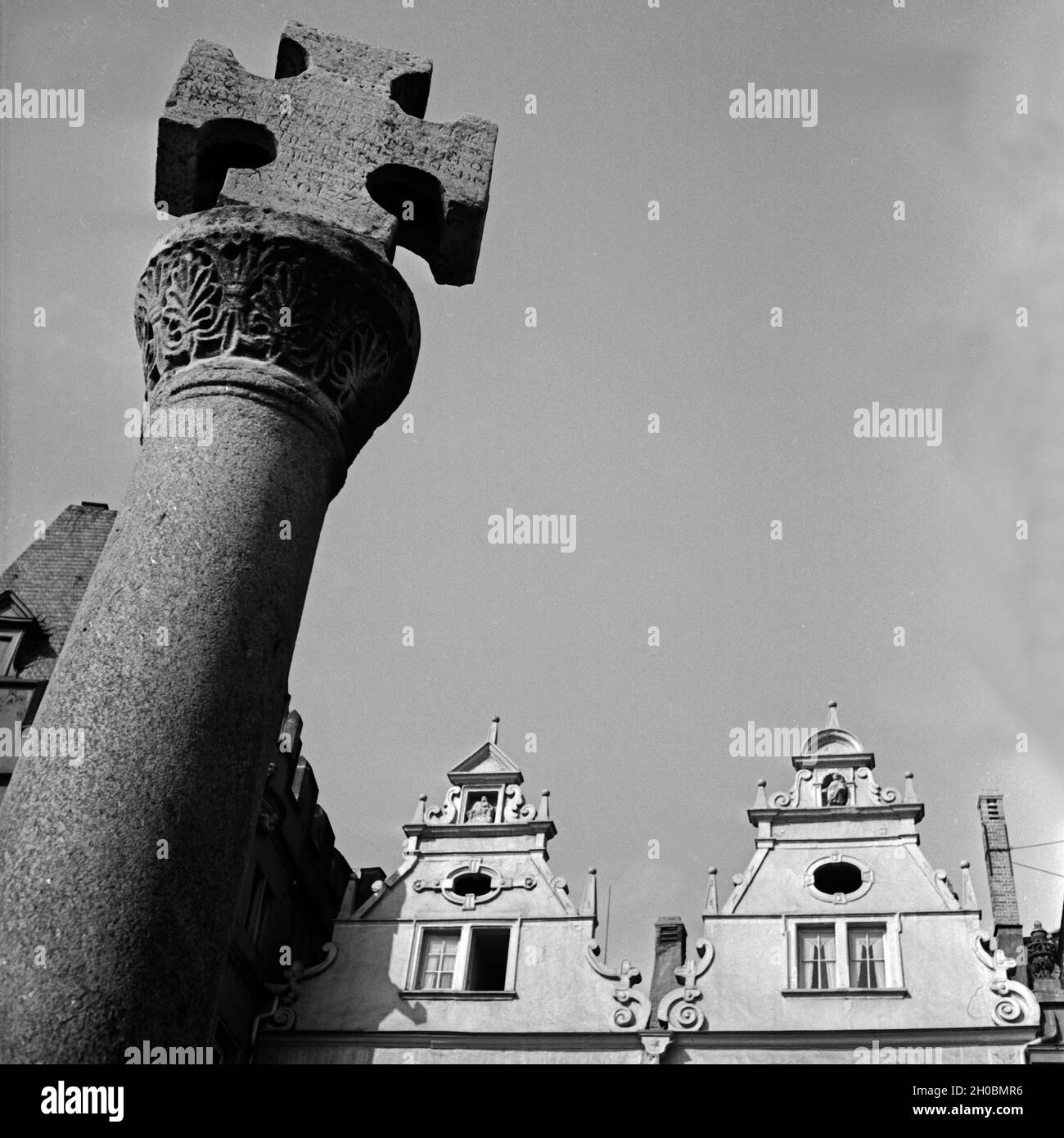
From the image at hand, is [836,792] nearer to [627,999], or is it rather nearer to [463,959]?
[627,999]

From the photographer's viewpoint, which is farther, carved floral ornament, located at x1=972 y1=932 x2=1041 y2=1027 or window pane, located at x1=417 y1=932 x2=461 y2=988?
window pane, located at x1=417 y1=932 x2=461 y2=988

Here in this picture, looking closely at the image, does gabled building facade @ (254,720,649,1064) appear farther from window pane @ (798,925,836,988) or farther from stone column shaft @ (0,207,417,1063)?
stone column shaft @ (0,207,417,1063)

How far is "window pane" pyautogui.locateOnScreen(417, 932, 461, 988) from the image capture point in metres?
20.6

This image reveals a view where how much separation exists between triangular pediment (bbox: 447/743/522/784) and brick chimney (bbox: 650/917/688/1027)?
3.69 m

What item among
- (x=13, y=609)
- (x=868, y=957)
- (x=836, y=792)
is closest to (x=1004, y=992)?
(x=868, y=957)

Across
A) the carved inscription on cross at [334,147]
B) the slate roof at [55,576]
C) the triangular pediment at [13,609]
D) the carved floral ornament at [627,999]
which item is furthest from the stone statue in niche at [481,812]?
the carved inscription on cross at [334,147]

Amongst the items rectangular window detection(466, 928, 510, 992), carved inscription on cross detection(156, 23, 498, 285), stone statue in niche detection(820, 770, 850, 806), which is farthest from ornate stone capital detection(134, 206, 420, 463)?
stone statue in niche detection(820, 770, 850, 806)

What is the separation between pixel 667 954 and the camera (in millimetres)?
21609

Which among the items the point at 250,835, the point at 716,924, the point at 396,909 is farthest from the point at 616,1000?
the point at 250,835

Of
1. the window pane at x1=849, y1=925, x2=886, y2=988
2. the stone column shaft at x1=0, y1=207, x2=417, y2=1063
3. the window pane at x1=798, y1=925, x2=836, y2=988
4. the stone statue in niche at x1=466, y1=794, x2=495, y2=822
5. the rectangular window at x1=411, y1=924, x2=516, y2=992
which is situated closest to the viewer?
the stone column shaft at x1=0, y1=207, x2=417, y2=1063

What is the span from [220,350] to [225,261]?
17.7 inches

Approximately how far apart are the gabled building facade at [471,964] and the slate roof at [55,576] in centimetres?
665
